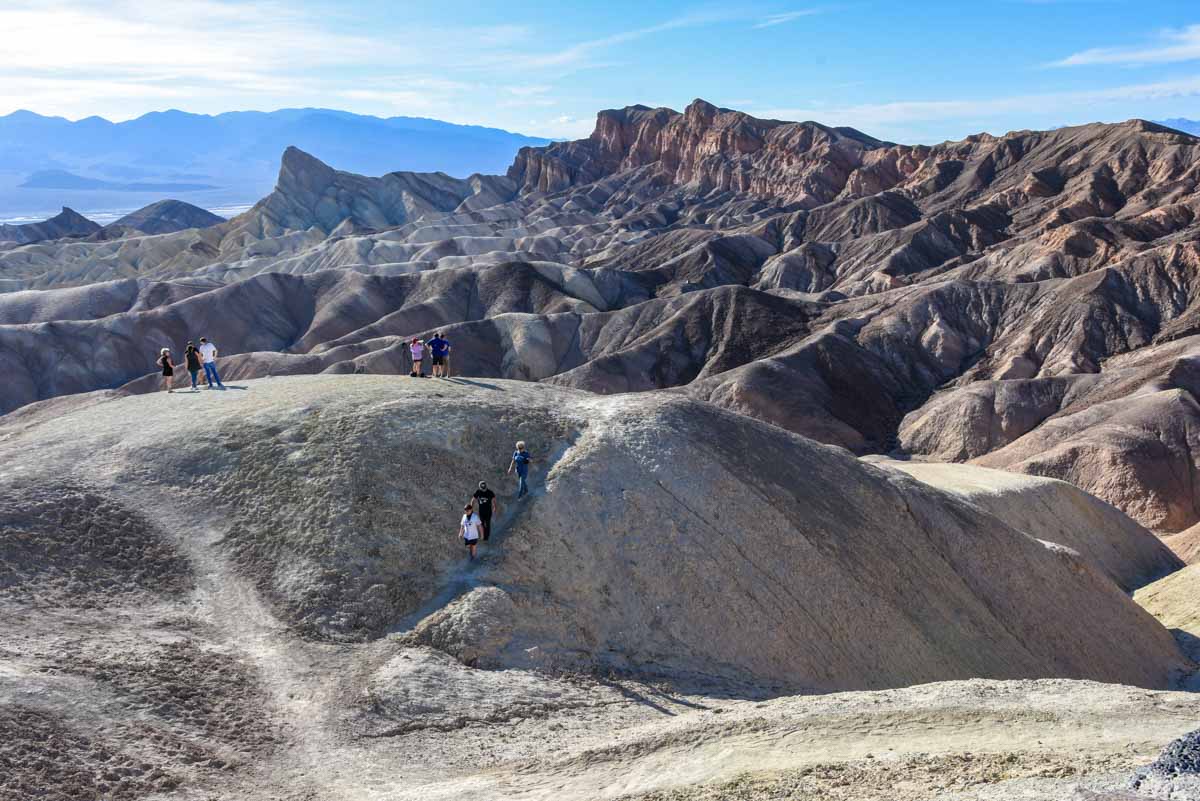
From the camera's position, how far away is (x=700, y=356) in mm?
74625

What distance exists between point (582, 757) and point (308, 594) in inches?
277

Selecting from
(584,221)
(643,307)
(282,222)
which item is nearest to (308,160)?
(282,222)

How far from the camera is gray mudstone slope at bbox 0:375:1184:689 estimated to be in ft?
60.9

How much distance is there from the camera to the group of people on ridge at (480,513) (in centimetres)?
1916

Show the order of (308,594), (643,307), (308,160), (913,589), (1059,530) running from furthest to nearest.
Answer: (308,160)
(643,307)
(1059,530)
(913,589)
(308,594)

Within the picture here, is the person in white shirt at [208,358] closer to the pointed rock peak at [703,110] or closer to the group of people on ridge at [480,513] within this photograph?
the group of people on ridge at [480,513]

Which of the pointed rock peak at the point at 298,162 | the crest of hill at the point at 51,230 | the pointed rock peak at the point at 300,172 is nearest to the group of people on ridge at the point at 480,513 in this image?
the pointed rock peak at the point at 300,172

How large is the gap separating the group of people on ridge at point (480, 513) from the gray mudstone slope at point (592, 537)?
0.41 m

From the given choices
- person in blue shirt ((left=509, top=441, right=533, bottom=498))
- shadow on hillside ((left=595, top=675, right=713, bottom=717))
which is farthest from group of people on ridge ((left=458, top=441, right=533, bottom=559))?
shadow on hillside ((left=595, top=675, right=713, bottom=717))

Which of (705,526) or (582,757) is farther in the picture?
(705,526)

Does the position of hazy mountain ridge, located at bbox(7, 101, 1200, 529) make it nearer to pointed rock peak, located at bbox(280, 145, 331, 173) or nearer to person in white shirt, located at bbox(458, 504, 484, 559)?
pointed rock peak, located at bbox(280, 145, 331, 173)

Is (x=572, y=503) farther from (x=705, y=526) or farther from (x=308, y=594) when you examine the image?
(x=308, y=594)

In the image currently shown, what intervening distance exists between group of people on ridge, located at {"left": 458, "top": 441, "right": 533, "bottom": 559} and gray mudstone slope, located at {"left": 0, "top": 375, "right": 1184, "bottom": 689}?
41cm

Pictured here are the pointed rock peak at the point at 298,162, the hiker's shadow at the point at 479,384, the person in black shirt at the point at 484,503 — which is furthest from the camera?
the pointed rock peak at the point at 298,162
